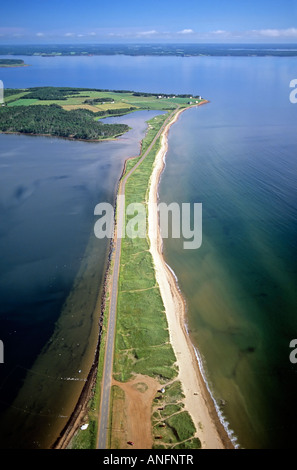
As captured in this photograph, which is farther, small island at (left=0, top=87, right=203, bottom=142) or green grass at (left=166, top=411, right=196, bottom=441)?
small island at (left=0, top=87, right=203, bottom=142)

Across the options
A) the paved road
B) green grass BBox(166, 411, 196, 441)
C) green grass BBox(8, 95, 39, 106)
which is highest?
green grass BBox(8, 95, 39, 106)

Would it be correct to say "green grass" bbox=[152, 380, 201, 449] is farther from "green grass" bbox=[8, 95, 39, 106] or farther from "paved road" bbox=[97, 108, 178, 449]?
"green grass" bbox=[8, 95, 39, 106]

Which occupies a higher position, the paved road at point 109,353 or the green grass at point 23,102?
the green grass at point 23,102

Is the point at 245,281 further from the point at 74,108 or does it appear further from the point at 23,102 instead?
the point at 23,102

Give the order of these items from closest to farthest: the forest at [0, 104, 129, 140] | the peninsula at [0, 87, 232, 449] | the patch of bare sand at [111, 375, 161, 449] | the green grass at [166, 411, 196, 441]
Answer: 1. the patch of bare sand at [111, 375, 161, 449]
2. the green grass at [166, 411, 196, 441]
3. the peninsula at [0, 87, 232, 449]
4. the forest at [0, 104, 129, 140]

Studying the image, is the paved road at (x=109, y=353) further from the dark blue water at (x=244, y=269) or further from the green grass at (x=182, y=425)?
the dark blue water at (x=244, y=269)

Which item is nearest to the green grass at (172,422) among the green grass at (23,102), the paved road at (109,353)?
the paved road at (109,353)

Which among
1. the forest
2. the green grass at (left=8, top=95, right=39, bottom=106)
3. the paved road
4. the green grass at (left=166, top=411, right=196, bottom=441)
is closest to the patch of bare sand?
the paved road

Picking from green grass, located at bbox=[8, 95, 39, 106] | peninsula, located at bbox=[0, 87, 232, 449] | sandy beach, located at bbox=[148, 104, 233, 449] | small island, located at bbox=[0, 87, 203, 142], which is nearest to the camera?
peninsula, located at bbox=[0, 87, 232, 449]
